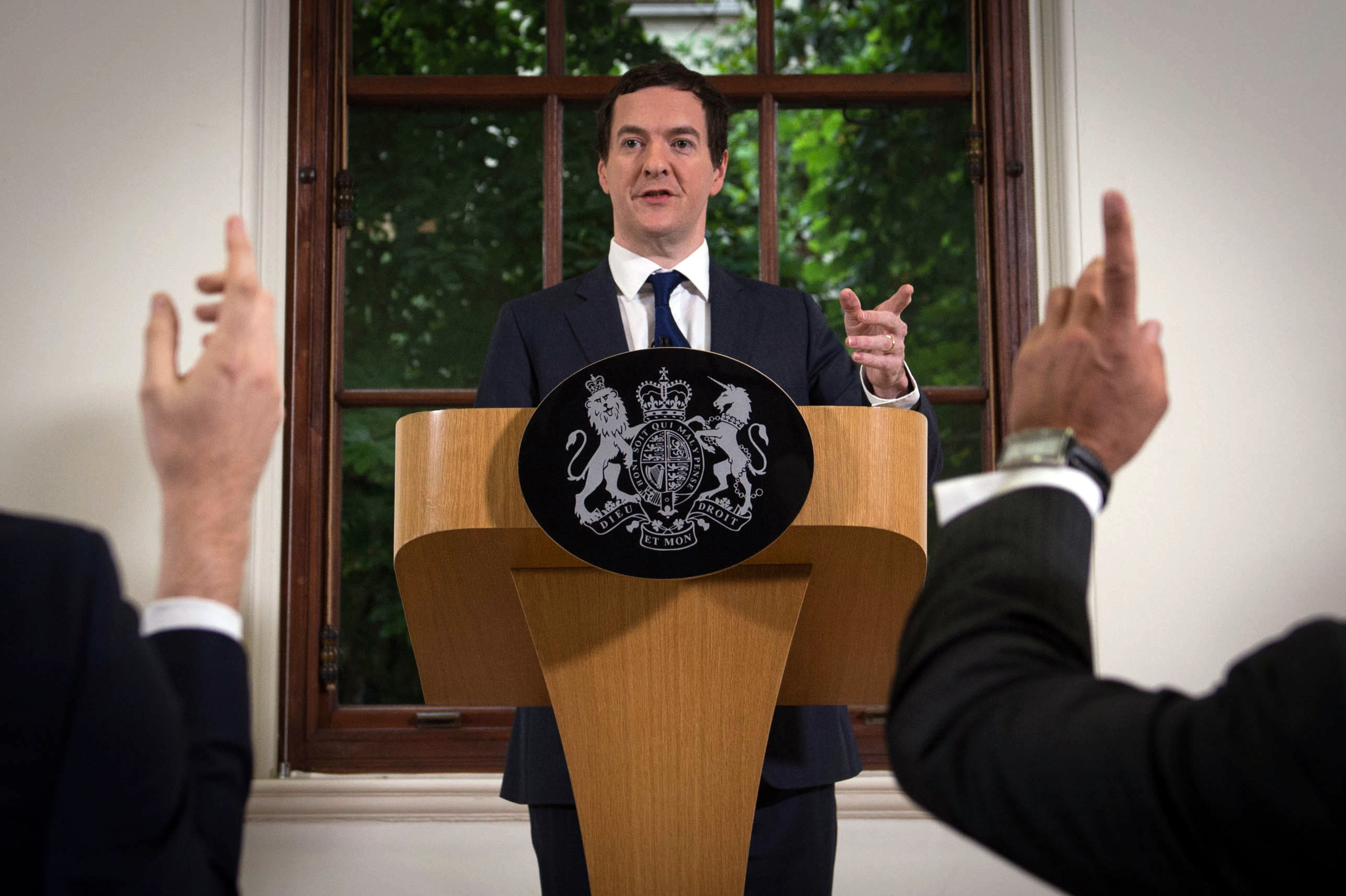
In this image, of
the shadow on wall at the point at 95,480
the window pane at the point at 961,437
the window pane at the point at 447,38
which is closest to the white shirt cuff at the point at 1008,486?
the window pane at the point at 961,437

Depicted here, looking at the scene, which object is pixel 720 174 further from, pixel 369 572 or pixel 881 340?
pixel 369 572

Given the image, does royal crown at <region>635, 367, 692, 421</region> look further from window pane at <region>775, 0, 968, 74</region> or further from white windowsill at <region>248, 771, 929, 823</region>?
window pane at <region>775, 0, 968, 74</region>

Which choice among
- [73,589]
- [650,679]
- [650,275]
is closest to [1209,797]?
[73,589]

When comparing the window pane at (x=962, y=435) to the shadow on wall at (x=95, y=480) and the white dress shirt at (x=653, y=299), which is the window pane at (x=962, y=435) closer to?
the white dress shirt at (x=653, y=299)

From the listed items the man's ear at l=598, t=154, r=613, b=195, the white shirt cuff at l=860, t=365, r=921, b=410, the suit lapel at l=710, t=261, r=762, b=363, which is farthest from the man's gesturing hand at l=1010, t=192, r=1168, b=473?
the man's ear at l=598, t=154, r=613, b=195

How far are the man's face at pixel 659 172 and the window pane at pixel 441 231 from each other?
2.84 feet

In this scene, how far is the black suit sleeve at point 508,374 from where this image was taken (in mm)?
1692

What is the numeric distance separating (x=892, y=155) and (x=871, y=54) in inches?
12.9

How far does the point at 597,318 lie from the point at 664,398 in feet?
2.21

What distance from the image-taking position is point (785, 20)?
3092mm

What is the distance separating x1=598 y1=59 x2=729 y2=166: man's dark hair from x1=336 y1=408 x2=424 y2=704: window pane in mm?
973

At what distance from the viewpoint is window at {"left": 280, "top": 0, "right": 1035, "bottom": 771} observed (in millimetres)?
2572

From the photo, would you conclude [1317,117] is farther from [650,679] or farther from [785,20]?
[650,679]

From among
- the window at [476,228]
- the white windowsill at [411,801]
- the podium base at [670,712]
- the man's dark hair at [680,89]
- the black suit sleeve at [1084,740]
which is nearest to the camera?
the black suit sleeve at [1084,740]
